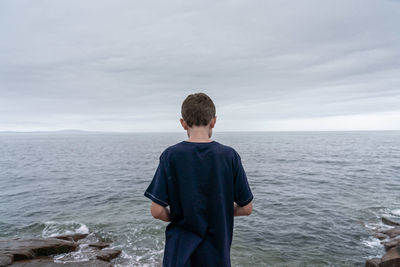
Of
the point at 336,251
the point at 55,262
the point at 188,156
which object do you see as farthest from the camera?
the point at 336,251

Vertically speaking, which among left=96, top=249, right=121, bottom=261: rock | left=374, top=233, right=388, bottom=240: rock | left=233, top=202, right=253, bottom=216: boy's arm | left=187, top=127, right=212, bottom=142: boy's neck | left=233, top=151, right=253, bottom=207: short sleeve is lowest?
left=374, top=233, right=388, bottom=240: rock

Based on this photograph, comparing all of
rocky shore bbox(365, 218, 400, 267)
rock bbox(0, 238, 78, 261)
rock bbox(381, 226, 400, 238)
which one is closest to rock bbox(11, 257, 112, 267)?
rock bbox(0, 238, 78, 261)

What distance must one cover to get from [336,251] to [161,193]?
11617mm

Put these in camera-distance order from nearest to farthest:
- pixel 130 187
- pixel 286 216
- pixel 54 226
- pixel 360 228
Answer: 1. pixel 360 228
2. pixel 54 226
3. pixel 286 216
4. pixel 130 187

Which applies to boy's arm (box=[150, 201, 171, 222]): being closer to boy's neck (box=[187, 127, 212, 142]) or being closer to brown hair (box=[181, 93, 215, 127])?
boy's neck (box=[187, 127, 212, 142])

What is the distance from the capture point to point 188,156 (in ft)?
8.07

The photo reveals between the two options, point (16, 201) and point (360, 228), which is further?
point (16, 201)

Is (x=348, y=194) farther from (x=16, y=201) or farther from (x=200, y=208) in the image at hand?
(x=16, y=201)

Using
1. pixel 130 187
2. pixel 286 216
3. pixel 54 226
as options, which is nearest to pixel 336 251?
pixel 286 216

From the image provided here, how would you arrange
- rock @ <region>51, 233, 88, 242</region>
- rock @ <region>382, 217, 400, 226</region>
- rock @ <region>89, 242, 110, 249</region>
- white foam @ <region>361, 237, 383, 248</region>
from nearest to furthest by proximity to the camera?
rock @ <region>89, 242, 110, 249</region> → white foam @ <region>361, 237, 383, 248</region> → rock @ <region>51, 233, 88, 242</region> → rock @ <region>382, 217, 400, 226</region>

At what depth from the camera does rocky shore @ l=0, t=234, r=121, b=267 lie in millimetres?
8922

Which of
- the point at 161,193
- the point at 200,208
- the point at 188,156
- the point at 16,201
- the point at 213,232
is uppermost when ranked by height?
the point at 188,156

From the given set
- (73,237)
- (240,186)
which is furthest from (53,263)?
(240,186)

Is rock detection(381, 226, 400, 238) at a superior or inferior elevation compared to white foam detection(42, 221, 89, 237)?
superior
